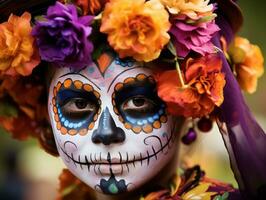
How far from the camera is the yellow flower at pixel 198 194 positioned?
2186mm

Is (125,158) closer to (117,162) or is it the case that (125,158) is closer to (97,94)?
(117,162)

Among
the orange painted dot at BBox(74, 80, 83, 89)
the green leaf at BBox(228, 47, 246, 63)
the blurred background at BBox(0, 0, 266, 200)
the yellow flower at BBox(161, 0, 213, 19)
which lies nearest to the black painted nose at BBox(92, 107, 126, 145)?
the orange painted dot at BBox(74, 80, 83, 89)

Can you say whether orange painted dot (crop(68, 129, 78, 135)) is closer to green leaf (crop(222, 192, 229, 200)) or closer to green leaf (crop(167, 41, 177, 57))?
green leaf (crop(167, 41, 177, 57))

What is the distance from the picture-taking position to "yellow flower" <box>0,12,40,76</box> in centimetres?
212

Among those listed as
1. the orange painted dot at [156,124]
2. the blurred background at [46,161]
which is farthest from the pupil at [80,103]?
the blurred background at [46,161]

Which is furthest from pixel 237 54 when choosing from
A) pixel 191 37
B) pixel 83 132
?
pixel 83 132

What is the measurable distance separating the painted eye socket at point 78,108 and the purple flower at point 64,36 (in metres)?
0.13

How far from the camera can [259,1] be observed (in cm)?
658

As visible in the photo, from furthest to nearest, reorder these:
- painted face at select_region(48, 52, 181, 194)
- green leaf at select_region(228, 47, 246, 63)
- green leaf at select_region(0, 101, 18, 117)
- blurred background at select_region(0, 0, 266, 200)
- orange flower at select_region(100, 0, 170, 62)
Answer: blurred background at select_region(0, 0, 266, 200) → green leaf at select_region(0, 101, 18, 117) → green leaf at select_region(228, 47, 246, 63) → painted face at select_region(48, 52, 181, 194) → orange flower at select_region(100, 0, 170, 62)

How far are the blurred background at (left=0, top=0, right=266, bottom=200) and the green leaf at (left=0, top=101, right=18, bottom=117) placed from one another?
1.40 metres

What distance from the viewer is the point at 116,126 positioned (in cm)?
208

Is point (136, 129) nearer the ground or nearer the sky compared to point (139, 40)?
nearer the ground

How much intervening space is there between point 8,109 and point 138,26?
0.70 m

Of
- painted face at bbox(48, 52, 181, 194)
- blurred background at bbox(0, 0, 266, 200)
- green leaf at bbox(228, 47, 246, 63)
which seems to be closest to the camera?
painted face at bbox(48, 52, 181, 194)
